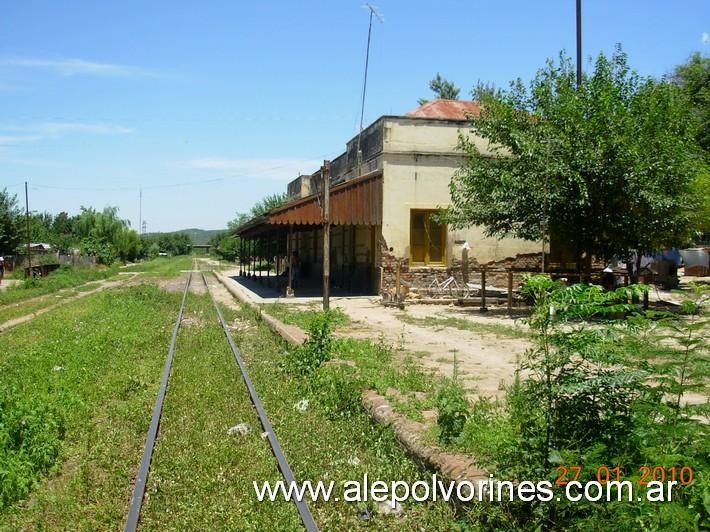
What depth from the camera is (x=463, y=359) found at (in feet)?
33.3

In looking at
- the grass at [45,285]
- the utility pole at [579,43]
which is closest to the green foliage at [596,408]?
the utility pole at [579,43]

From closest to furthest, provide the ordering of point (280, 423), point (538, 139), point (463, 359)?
point (280, 423)
point (463, 359)
point (538, 139)

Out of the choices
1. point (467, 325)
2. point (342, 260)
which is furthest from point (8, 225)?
point (467, 325)

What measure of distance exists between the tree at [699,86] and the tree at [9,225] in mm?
41495

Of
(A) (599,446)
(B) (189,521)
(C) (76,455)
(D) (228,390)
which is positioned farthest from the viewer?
(D) (228,390)

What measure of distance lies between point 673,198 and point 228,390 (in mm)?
11819

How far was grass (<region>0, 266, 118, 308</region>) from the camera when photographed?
2561 centimetres

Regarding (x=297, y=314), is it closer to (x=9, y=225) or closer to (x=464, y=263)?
(x=464, y=263)

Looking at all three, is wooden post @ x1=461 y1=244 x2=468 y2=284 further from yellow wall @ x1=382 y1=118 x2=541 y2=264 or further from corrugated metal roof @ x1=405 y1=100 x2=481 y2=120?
corrugated metal roof @ x1=405 y1=100 x2=481 y2=120

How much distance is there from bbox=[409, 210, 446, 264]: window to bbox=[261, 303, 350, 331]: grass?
182 inches

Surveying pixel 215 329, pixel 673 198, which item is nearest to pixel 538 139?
pixel 673 198

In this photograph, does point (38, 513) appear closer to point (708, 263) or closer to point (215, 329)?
point (215, 329)

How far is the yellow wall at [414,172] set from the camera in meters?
21.6
